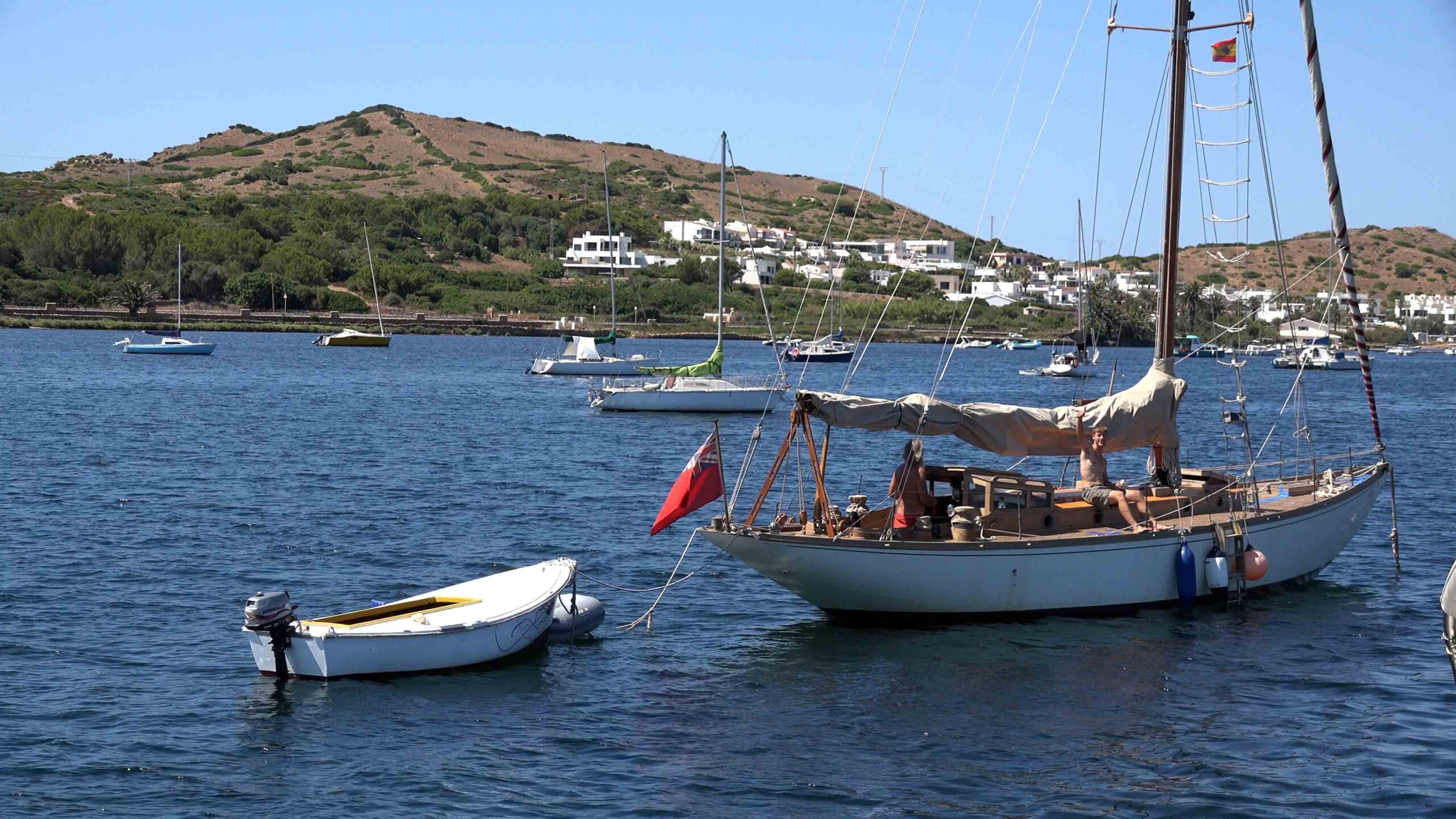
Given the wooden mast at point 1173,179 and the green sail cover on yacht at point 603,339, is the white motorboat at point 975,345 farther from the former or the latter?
the wooden mast at point 1173,179

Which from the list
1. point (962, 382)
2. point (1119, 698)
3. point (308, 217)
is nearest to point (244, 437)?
point (1119, 698)

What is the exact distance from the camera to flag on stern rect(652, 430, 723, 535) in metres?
20.3

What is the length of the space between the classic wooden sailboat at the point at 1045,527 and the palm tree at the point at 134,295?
136 m

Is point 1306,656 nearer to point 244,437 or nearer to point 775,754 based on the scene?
point 775,754

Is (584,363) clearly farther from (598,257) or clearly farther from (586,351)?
(598,257)

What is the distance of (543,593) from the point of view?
798 inches

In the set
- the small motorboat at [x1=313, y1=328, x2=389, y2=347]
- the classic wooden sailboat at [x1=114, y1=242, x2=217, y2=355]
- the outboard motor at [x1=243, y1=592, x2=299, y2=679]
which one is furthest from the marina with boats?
the small motorboat at [x1=313, y1=328, x2=389, y2=347]

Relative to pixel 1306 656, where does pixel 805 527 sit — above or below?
above

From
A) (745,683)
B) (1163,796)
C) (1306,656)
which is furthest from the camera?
(1306,656)

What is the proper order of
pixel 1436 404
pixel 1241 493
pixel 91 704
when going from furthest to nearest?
pixel 1436 404 < pixel 1241 493 < pixel 91 704

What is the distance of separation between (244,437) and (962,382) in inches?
2258

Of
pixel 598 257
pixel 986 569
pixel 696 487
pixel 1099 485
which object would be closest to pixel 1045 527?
pixel 986 569

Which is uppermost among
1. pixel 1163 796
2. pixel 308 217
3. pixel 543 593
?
pixel 308 217

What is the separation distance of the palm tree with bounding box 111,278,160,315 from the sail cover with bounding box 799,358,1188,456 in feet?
450
